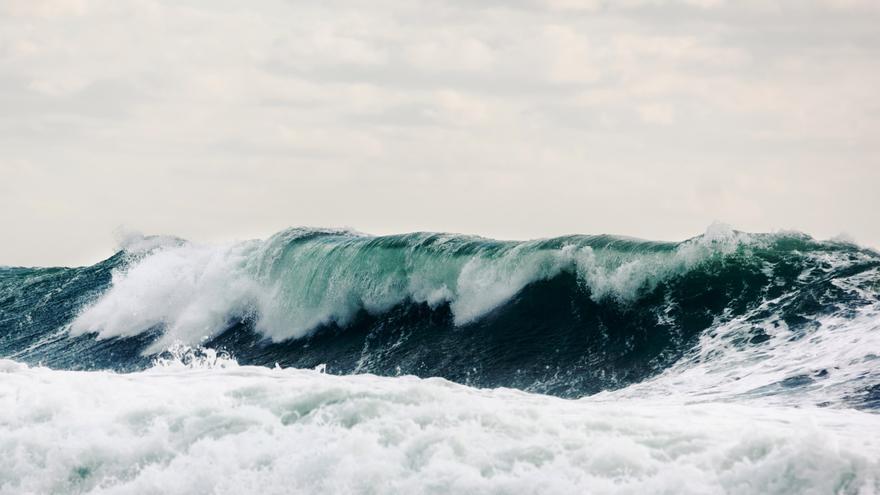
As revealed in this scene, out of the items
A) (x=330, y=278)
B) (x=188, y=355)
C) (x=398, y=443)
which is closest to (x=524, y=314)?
(x=330, y=278)

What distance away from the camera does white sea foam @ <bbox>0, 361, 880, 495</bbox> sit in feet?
26.8

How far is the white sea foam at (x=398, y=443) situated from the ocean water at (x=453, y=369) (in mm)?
22

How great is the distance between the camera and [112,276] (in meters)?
27.7

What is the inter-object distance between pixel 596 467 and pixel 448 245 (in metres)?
12.1

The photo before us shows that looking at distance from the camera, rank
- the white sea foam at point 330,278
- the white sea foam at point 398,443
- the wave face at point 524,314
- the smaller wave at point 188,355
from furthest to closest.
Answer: the smaller wave at point 188,355 → the white sea foam at point 330,278 → the wave face at point 524,314 → the white sea foam at point 398,443

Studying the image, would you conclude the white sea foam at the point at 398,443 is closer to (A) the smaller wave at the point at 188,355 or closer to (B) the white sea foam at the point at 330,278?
(B) the white sea foam at the point at 330,278

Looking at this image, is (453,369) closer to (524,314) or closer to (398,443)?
(524,314)

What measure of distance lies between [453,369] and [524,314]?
1733 millimetres

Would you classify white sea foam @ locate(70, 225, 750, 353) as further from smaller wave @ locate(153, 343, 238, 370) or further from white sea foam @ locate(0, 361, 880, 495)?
white sea foam @ locate(0, 361, 880, 495)

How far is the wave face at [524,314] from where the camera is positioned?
13.9 meters

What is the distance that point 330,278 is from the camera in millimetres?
21422

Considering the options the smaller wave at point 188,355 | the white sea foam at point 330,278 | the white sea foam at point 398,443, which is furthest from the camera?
the smaller wave at point 188,355

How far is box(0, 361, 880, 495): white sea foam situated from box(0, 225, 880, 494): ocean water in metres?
0.02

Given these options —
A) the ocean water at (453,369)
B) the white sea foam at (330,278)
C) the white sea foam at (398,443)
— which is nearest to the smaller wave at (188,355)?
the ocean water at (453,369)
